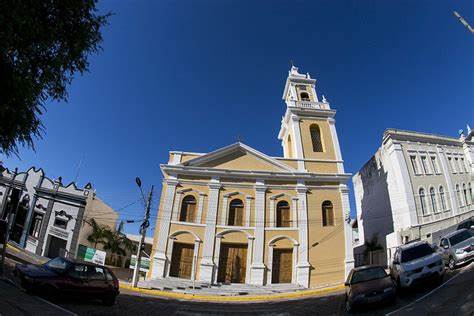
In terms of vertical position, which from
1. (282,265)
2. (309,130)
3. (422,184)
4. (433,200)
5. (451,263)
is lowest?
(282,265)

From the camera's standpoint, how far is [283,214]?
21.9 metres

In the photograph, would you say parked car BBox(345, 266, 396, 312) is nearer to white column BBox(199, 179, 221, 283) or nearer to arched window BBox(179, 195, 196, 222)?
white column BBox(199, 179, 221, 283)

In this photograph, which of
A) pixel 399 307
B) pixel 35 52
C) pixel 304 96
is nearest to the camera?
pixel 35 52

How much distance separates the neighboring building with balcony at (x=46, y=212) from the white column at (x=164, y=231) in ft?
29.0

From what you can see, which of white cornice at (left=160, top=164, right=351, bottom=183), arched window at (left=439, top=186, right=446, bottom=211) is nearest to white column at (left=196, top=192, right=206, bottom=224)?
white cornice at (left=160, top=164, right=351, bottom=183)

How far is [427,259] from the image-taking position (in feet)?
32.4

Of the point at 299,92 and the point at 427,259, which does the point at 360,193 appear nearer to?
the point at 299,92

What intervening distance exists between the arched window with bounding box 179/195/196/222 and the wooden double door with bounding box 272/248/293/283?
699 centimetres

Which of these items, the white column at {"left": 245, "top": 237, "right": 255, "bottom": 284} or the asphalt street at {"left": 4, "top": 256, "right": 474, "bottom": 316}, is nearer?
the asphalt street at {"left": 4, "top": 256, "right": 474, "bottom": 316}

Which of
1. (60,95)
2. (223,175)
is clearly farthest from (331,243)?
(60,95)

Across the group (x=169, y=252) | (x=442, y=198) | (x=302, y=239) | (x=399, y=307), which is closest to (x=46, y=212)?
(x=169, y=252)

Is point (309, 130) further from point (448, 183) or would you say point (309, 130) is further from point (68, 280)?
point (68, 280)

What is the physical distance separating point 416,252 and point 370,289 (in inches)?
125

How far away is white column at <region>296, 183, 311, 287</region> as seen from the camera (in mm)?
19594
